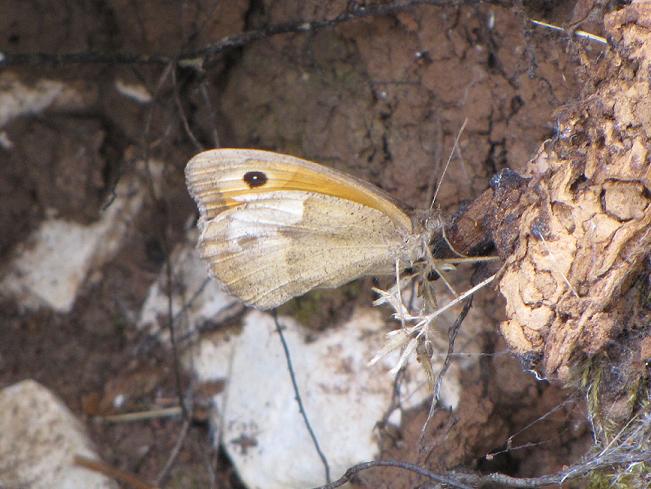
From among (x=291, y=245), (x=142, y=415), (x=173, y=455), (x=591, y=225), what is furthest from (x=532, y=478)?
(x=142, y=415)

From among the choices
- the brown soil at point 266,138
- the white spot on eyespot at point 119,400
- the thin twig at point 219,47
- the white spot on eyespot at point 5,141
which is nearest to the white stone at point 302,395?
the brown soil at point 266,138

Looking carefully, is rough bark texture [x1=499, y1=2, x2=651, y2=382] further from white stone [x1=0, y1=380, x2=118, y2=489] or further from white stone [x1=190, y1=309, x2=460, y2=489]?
white stone [x1=0, y1=380, x2=118, y2=489]

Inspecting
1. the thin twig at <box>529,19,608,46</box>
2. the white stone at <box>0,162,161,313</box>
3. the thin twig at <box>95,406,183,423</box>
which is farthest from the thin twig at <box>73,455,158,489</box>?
the thin twig at <box>529,19,608,46</box>

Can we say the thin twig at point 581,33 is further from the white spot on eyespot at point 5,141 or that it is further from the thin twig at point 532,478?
the white spot on eyespot at point 5,141

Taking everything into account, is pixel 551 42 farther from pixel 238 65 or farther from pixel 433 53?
pixel 238 65

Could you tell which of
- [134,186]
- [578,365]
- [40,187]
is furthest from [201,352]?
[578,365]

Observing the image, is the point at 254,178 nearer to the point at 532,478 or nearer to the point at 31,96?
the point at 532,478
